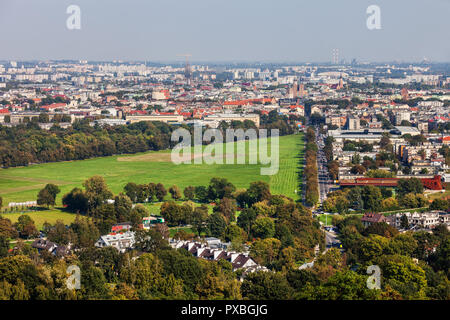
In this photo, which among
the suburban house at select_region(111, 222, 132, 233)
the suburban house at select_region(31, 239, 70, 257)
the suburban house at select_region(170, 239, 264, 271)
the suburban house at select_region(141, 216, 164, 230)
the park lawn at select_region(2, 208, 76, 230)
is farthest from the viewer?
the park lawn at select_region(2, 208, 76, 230)

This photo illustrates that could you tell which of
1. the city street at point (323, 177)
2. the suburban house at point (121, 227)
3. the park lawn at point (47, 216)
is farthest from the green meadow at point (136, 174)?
the suburban house at point (121, 227)

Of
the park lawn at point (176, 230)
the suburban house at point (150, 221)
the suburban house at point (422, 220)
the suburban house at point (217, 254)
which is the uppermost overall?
the suburban house at point (217, 254)

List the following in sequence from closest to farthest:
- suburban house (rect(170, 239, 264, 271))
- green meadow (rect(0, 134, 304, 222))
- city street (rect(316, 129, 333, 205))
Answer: suburban house (rect(170, 239, 264, 271))
city street (rect(316, 129, 333, 205))
green meadow (rect(0, 134, 304, 222))

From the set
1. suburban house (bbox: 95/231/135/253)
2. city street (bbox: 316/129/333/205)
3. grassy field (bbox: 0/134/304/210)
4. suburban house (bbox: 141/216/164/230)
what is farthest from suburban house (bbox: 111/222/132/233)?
city street (bbox: 316/129/333/205)

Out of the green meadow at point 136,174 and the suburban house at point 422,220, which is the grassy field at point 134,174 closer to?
the green meadow at point 136,174

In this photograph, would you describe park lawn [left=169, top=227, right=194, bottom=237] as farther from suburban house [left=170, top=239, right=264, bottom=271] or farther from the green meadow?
the green meadow

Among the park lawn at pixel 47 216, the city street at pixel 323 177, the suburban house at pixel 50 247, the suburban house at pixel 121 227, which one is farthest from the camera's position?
the city street at pixel 323 177

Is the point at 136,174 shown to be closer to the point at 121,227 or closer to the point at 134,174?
the point at 134,174
